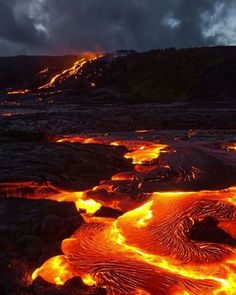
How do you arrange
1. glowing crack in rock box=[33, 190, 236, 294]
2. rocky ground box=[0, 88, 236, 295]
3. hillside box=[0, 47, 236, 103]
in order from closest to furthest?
glowing crack in rock box=[33, 190, 236, 294], rocky ground box=[0, 88, 236, 295], hillside box=[0, 47, 236, 103]

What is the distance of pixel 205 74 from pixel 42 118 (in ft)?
89.0

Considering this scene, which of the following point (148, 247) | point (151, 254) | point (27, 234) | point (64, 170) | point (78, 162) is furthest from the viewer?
point (78, 162)

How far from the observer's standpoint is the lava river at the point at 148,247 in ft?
17.1

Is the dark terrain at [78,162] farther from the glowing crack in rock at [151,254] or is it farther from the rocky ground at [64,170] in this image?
the glowing crack in rock at [151,254]

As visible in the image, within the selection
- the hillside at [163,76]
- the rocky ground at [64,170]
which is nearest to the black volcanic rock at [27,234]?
the rocky ground at [64,170]

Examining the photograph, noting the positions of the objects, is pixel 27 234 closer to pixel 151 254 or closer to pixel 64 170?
pixel 151 254

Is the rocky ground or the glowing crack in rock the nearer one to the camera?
the glowing crack in rock

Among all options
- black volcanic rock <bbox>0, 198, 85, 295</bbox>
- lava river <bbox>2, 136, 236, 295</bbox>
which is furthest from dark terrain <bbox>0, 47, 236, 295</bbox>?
lava river <bbox>2, 136, 236, 295</bbox>

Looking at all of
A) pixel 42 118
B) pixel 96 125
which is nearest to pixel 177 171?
pixel 96 125

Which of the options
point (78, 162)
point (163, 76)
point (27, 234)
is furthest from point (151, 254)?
Answer: point (163, 76)

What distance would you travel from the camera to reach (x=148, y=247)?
6.25m

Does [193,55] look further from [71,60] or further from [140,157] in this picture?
[140,157]

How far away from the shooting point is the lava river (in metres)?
5.22

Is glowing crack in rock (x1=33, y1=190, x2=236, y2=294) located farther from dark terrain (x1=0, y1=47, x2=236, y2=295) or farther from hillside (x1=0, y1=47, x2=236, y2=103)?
hillside (x1=0, y1=47, x2=236, y2=103)
